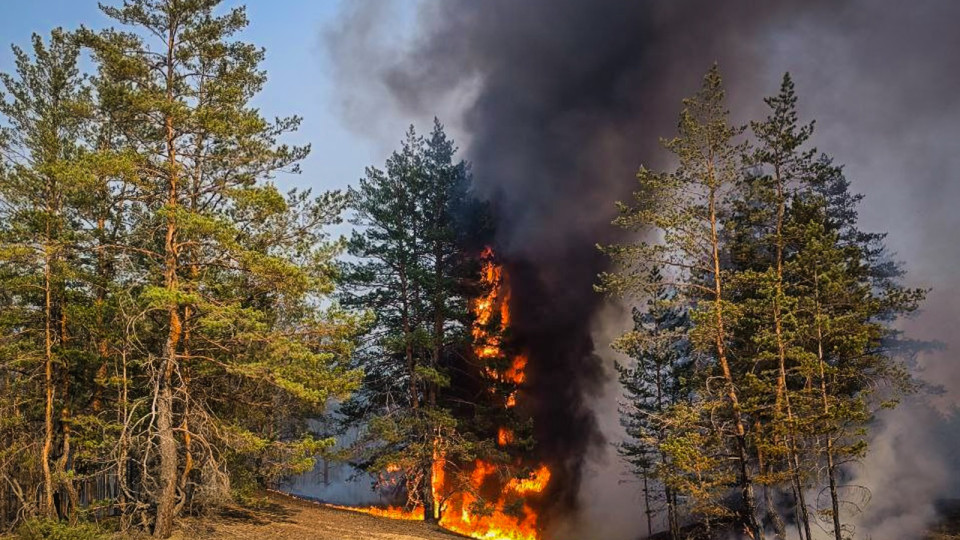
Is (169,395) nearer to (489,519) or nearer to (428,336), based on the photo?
(428,336)

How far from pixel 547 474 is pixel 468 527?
6.22 m

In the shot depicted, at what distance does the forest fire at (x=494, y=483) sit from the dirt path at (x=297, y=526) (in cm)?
353

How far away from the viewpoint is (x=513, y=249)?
35.7 m

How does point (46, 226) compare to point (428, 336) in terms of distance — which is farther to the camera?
point (428, 336)

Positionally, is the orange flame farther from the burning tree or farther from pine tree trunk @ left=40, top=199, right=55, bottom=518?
pine tree trunk @ left=40, top=199, right=55, bottom=518

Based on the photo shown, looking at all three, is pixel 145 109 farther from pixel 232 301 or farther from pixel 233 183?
pixel 232 301

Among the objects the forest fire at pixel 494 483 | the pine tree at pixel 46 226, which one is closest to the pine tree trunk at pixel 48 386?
the pine tree at pixel 46 226

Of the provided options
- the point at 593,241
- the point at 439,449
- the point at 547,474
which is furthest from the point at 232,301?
the point at 593,241

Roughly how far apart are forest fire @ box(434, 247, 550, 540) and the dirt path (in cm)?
353

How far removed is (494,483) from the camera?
2880cm

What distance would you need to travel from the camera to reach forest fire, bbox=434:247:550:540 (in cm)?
2322

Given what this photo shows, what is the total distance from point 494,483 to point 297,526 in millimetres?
14924

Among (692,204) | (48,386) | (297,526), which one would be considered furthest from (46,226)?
(692,204)

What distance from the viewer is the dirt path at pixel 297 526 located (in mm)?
13438
